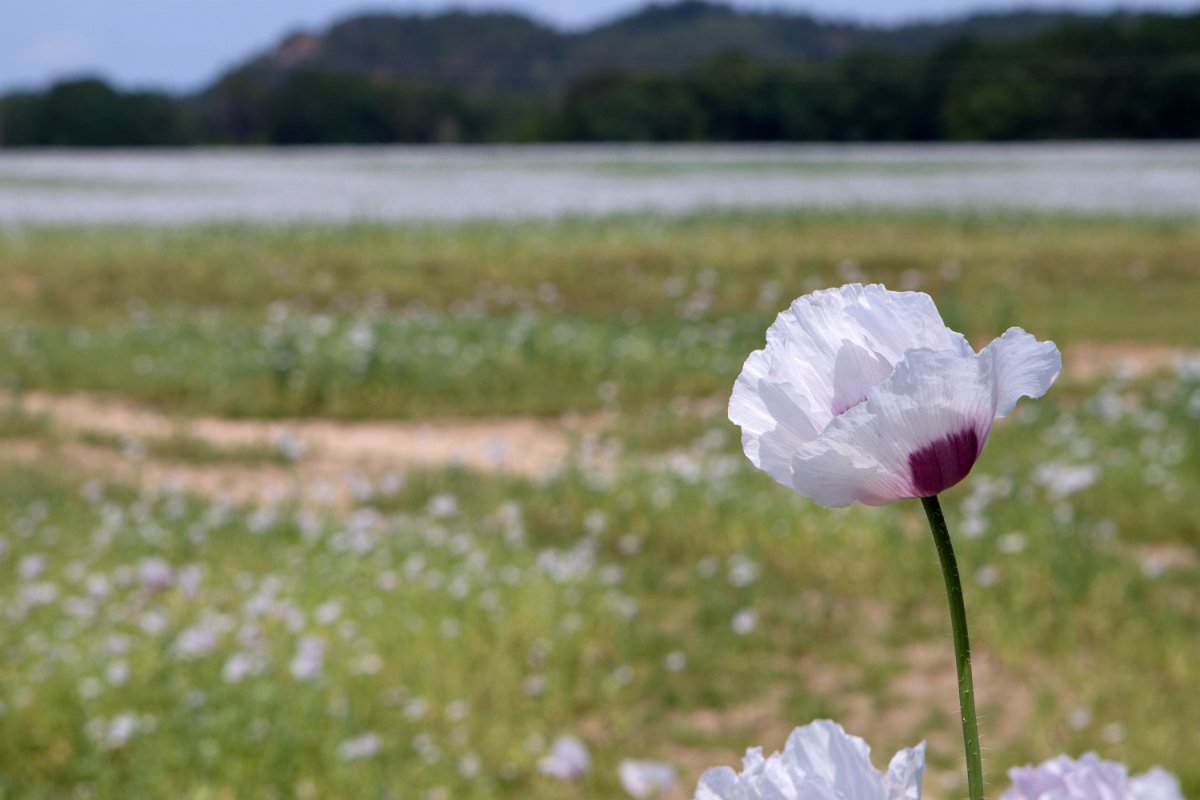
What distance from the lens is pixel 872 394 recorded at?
1.87 ft

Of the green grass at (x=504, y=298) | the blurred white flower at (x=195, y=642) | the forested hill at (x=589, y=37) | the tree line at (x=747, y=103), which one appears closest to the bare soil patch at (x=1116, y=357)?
the green grass at (x=504, y=298)

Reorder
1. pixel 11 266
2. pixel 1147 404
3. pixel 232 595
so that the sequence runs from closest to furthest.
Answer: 1. pixel 232 595
2. pixel 1147 404
3. pixel 11 266

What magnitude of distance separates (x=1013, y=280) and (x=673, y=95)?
3545cm

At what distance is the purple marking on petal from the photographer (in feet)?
1.96

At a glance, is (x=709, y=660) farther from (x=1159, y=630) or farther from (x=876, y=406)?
(x=876, y=406)

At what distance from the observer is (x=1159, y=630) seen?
453cm

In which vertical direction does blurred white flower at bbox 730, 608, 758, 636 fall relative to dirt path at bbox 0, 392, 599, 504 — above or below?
above

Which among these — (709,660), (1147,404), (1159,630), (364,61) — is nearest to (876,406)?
(709,660)

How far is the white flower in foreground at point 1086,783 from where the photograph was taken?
62cm

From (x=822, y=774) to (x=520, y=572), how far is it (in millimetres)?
4499

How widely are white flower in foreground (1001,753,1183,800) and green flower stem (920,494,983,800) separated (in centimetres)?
13

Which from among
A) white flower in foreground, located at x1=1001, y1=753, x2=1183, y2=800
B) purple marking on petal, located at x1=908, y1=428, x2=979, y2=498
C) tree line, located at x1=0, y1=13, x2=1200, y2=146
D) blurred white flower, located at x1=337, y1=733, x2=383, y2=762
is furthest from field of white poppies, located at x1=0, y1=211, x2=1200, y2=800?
tree line, located at x1=0, y1=13, x2=1200, y2=146

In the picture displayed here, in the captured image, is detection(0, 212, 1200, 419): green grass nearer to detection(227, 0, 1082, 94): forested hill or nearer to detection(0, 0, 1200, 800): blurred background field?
detection(0, 0, 1200, 800): blurred background field

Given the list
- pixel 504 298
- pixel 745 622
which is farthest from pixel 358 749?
pixel 504 298
